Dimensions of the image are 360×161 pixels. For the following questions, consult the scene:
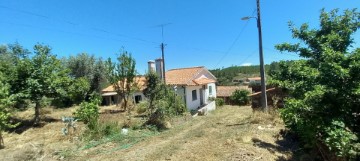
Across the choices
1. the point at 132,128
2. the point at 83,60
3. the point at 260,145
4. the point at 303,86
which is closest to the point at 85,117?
the point at 132,128

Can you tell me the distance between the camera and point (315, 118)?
605cm

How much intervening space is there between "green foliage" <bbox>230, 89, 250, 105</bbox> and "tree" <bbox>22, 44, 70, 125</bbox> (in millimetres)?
19022

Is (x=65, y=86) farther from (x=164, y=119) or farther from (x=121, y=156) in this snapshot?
(x=121, y=156)

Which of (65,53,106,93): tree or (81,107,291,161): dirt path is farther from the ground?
(65,53,106,93): tree

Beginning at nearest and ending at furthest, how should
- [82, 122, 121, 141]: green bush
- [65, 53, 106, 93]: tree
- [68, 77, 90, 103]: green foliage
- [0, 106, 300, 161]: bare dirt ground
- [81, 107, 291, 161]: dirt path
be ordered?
[81, 107, 291, 161]: dirt path < [0, 106, 300, 161]: bare dirt ground < [82, 122, 121, 141]: green bush < [68, 77, 90, 103]: green foliage < [65, 53, 106, 93]: tree

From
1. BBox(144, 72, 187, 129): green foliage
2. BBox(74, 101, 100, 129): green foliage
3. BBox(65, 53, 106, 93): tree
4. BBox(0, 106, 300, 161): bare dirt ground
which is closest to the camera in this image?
BBox(0, 106, 300, 161): bare dirt ground

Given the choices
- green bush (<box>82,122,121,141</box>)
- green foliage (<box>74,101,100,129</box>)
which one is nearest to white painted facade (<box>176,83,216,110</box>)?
green foliage (<box>74,101,100,129</box>)

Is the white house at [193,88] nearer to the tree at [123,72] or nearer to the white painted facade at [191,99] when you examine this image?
the white painted facade at [191,99]

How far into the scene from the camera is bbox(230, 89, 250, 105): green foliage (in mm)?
27328

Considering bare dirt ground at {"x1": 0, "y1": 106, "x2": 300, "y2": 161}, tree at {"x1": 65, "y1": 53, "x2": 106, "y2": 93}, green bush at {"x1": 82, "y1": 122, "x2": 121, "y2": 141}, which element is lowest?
bare dirt ground at {"x1": 0, "y1": 106, "x2": 300, "y2": 161}

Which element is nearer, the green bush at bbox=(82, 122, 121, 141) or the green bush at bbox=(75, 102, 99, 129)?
the green bush at bbox=(82, 122, 121, 141)

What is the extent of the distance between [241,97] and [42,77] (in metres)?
20.5

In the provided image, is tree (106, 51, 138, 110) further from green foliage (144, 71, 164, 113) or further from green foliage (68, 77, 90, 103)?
green foliage (68, 77, 90, 103)

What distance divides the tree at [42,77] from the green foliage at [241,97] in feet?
62.4
